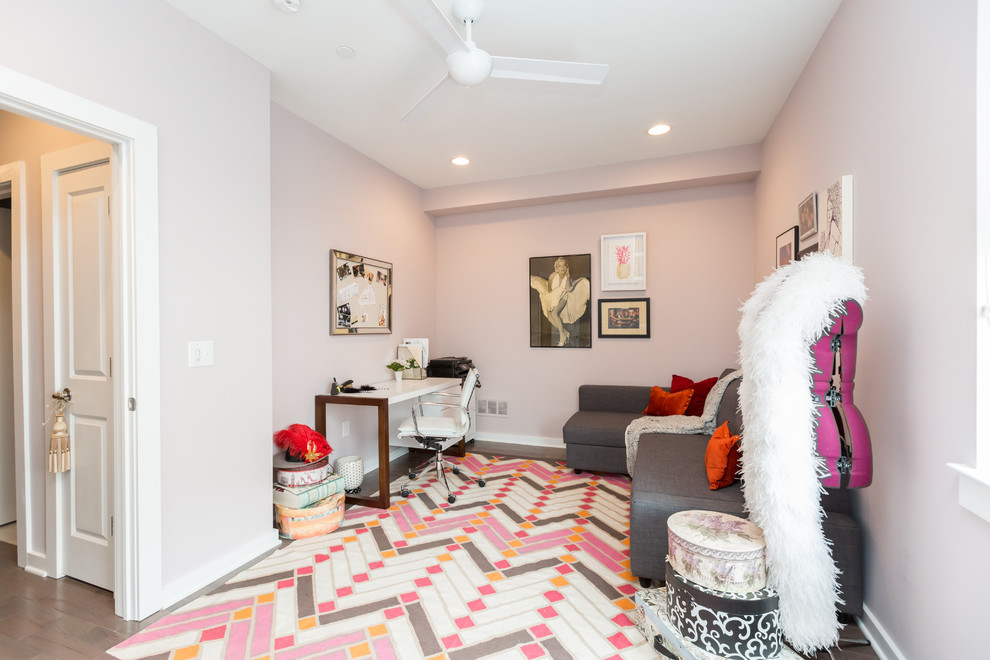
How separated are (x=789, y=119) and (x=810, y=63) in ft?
1.51

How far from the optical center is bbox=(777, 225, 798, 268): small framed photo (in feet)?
8.96

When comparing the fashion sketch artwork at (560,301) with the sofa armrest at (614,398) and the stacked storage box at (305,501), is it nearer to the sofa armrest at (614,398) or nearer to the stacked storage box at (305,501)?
the sofa armrest at (614,398)

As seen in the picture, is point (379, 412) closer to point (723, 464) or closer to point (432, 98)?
point (432, 98)

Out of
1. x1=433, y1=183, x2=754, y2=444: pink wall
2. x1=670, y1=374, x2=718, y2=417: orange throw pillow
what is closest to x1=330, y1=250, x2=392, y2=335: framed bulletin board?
x1=433, y1=183, x2=754, y2=444: pink wall

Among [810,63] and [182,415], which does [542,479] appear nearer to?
[182,415]

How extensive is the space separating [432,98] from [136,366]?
187 cm

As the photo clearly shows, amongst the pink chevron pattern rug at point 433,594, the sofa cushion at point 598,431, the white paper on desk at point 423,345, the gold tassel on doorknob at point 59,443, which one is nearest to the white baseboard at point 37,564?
the gold tassel on doorknob at point 59,443

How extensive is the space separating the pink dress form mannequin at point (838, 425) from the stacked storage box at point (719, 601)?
14.6 inches

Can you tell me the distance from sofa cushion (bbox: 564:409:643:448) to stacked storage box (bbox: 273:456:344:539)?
73.4 inches

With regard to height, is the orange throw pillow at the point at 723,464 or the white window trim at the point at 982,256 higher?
the white window trim at the point at 982,256

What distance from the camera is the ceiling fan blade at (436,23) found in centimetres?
167

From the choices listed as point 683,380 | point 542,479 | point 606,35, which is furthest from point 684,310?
point 606,35

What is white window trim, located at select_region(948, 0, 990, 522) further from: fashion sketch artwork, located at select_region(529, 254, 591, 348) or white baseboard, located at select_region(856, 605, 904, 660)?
fashion sketch artwork, located at select_region(529, 254, 591, 348)

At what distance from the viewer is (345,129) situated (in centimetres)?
335
